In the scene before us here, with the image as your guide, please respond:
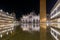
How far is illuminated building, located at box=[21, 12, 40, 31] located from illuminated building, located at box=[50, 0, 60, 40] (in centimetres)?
34

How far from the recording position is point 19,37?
3760 millimetres

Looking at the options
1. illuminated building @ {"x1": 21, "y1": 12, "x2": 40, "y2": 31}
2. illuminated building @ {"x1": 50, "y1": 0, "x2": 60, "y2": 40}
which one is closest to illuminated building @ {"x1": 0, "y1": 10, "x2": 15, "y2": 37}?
illuminated building @ {"x1": 21, "y1": 12, "x2": 40, "y2": 31}

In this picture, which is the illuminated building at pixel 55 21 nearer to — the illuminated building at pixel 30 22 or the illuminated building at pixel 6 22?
the illuminated building at pixel 30 22

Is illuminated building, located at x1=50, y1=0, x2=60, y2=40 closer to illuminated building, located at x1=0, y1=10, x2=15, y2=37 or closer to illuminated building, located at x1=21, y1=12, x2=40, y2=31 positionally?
A: illuminated building, located at x1=21, y1=12, x2=40, y2=31

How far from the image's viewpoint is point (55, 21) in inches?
139

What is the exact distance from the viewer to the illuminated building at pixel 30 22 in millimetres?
3705

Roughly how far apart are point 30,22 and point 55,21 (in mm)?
602

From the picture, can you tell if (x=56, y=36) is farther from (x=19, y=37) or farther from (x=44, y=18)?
(x=19, y=37)

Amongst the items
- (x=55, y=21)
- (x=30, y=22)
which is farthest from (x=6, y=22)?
(x=55, y=21)

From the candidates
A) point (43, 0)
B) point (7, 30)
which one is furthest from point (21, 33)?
point (43, 0)

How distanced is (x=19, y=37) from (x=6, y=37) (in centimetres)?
31

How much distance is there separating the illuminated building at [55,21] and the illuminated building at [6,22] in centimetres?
92

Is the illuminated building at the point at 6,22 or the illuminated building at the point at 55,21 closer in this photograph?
the illuminated building at the point at 55,21

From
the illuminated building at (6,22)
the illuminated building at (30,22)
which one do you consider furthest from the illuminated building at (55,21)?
the illuminated building at (6,22)
